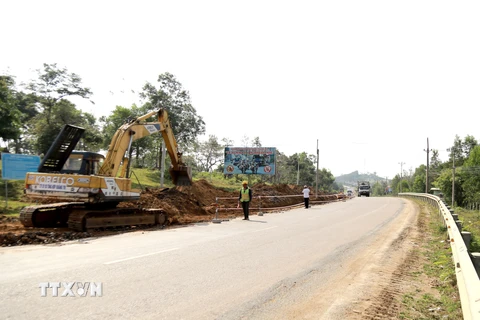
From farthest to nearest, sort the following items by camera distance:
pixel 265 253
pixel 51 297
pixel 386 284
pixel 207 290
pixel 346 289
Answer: pixel 265 253, pixel 386 284, pixel 346 289, pixel 207 290, pixel 51 297

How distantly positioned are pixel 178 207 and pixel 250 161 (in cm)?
2210

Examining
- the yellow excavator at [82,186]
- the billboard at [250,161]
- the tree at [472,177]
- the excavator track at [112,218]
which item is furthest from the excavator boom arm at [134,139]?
the tree at [472,177]

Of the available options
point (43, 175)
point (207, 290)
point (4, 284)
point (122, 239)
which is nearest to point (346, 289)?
point (207, 290)

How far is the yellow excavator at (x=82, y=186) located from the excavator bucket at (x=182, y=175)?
267 cm

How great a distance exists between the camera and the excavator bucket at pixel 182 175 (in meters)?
18.5

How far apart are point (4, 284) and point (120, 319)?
2.72m

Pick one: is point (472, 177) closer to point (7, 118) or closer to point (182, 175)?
point (182, 175)

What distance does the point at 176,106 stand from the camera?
149 feet

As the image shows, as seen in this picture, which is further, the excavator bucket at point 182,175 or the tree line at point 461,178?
the tree line at point 461,178

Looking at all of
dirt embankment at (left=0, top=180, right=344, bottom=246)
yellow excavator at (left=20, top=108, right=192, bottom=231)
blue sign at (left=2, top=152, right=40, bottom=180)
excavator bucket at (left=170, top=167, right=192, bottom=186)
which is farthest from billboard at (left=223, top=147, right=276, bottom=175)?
yellow excavator at (left=20, top=108, right=192, bottom=231)

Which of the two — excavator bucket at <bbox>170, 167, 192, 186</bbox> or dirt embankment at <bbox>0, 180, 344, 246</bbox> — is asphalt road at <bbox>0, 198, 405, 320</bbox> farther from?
excavator bucket at <bbox>170, 167, 192, 186</bbox>

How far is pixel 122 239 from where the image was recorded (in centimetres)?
1204

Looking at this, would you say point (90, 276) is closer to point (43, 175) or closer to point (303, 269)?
point (303, 269)

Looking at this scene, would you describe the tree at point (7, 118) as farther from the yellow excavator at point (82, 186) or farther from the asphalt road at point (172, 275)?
the asphalt road at point (172, 275)
